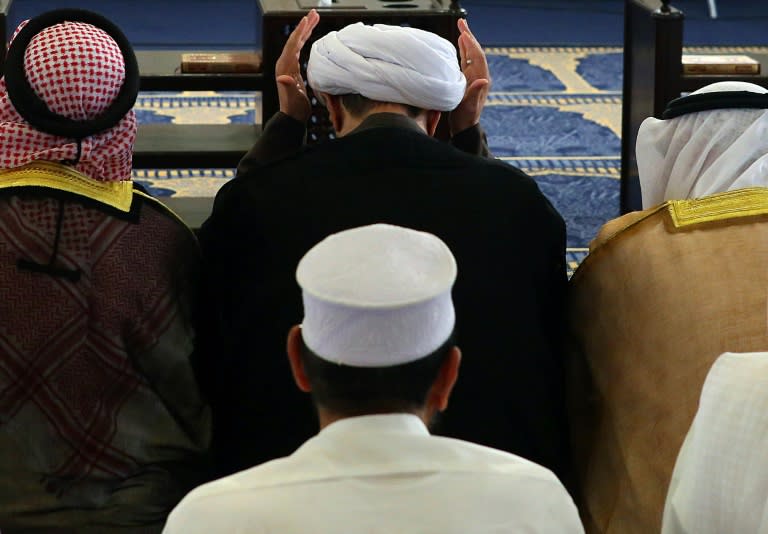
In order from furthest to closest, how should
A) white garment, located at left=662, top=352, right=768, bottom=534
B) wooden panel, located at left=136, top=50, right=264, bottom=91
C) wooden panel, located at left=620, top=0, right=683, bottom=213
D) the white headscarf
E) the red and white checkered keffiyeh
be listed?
wooden panel, located at left=620, top=0, right=683, bottom=213, wooden panel, located at left=136, top=50, right=264, bottom=91, the white headscarf, the red and white checkered keffiyeh, white garment, located at left=662, top=352, right=768, bottom=534

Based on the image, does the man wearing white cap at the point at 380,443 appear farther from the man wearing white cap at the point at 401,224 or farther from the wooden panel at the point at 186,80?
the wooden panel at the point at 186,80

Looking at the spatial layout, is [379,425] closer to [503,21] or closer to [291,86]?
[291,86]

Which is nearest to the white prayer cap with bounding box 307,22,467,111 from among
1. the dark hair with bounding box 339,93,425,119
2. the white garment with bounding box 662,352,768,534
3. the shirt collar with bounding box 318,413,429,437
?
the dark hair with bounding box 339,93,425,119

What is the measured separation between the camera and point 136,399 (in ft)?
7.60

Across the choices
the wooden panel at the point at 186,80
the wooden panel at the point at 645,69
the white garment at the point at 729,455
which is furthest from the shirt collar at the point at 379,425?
the wooden panel at the point at 645,69

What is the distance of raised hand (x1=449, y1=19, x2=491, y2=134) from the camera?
2.75 m

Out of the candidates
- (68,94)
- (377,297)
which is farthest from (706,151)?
(377,297)

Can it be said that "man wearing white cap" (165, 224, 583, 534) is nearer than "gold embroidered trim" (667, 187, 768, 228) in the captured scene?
Yes

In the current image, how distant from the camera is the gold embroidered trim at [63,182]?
2252 mm

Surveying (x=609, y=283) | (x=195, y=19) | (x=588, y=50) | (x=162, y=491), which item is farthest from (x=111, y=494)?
(x=195, y=19)

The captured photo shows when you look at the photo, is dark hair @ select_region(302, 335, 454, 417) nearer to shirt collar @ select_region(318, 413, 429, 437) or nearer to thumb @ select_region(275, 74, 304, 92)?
shirt collar @ select_region(318, 413, 429, 437)

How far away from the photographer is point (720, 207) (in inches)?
94.0

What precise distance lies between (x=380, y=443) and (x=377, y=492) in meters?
0.05

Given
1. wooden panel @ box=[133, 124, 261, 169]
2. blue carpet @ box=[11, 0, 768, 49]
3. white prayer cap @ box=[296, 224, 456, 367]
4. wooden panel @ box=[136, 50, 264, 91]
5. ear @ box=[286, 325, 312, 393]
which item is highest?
white prayer cap @ box=[296, 224, 456, 367]
